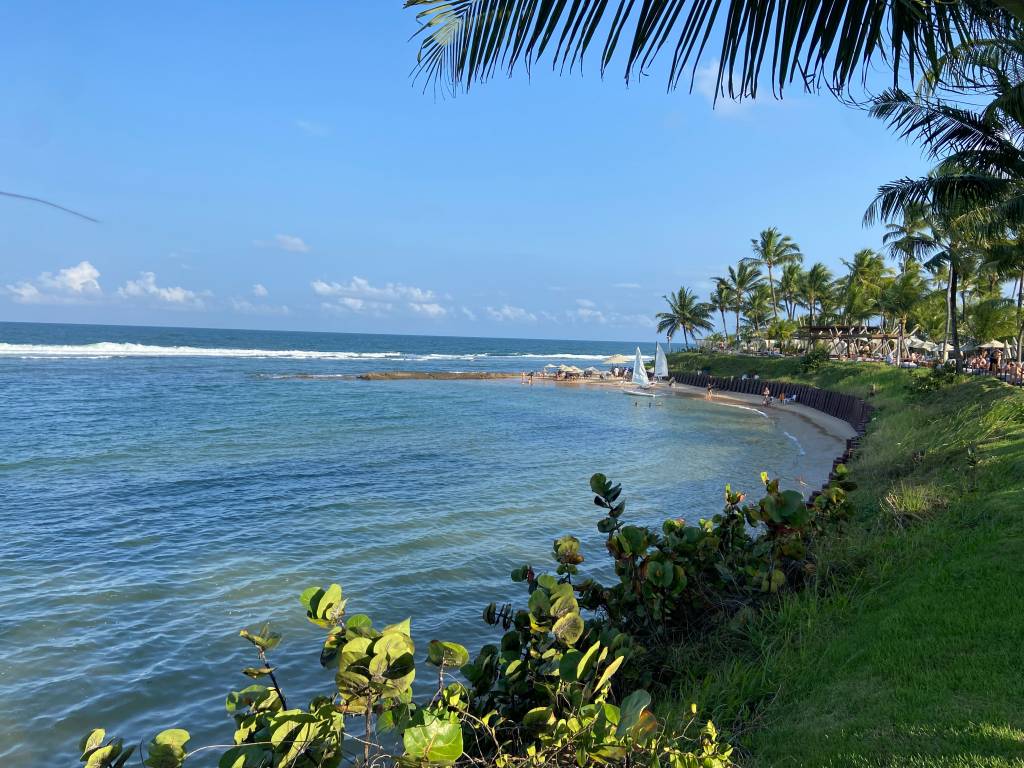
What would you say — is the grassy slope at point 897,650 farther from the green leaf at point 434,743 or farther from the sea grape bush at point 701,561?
the green leaf at point 434,743

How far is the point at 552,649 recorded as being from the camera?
12.2 ft

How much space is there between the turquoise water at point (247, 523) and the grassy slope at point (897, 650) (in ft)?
13.8

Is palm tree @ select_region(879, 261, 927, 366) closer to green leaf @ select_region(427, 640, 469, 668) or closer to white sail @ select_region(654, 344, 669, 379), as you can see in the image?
white sail @ select_region(654, 344, 669, 379)

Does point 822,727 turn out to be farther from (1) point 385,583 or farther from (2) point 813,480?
(2) point 813,480

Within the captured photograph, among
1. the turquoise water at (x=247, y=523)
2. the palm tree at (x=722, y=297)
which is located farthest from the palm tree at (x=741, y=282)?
the turquoise water at (x=247, y=523)

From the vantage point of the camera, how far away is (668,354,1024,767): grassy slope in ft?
11.8

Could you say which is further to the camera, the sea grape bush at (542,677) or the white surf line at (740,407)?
the white surf line at (740,407)

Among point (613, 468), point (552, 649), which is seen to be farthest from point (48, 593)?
point (613, 468)

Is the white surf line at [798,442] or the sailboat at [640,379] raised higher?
the sailboat at [640,379]

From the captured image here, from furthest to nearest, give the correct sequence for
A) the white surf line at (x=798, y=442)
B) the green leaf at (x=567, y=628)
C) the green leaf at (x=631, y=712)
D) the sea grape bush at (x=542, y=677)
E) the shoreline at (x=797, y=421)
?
1. the white surf line at (x=798, y=442)
2. the shoreline at (x=797, y=421)
3. the green leaf at (x=567, y=628)
4. the green leaf at (x=631, y=712)
5. the sea grape bush at (x=542, y=677)

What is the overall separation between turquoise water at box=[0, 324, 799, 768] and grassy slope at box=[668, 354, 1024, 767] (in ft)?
13.8

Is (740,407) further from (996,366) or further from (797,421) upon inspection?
(996,366)

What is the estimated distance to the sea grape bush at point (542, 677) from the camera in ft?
7.54

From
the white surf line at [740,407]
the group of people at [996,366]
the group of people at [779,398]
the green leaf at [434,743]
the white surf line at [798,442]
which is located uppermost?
the group of people at [996,366]
